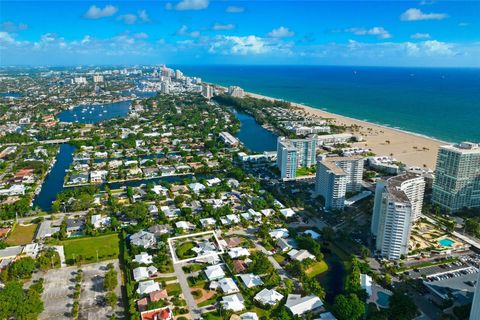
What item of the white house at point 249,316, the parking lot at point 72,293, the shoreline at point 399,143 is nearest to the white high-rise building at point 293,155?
the shoreline at point 399,143

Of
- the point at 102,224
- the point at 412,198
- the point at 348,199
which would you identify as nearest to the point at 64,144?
the point at 102,224

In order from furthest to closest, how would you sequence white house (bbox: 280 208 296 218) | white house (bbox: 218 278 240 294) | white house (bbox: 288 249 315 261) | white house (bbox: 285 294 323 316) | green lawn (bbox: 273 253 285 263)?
white house (bbox: 280 208 296 218) → green lawn (bbox: 273 253 285 263) → white house (bbox: 288 249 315 261) → white house (bbox: 218 278 240 294) → white house (bbox: 285 294 323 316)

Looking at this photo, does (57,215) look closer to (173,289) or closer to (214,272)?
(173,289)

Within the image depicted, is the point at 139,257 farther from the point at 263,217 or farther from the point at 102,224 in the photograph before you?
the point at 263,217

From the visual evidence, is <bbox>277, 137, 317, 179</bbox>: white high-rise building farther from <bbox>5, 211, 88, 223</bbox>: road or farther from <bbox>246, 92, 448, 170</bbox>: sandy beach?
<bbox>5, 211, 88, 223</bbox>: road

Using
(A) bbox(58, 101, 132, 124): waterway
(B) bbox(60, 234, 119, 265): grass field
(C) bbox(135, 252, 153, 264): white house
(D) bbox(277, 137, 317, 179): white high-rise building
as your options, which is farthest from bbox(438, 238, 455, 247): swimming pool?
(A) bbox(58, 101, 132, 124): waterway

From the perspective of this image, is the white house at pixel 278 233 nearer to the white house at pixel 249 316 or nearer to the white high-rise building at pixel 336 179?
the white high-rise building at pixel 336 179
